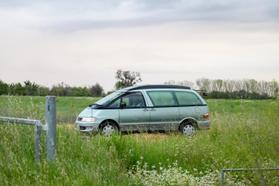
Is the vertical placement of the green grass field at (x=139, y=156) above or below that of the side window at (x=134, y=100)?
below

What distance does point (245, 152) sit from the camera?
383 inches

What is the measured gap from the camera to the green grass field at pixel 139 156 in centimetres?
948

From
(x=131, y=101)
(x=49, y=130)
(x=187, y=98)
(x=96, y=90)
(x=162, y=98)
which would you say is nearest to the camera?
(x=49, y=130)

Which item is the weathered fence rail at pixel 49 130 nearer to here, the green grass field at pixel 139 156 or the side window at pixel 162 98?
the green grass field at pixel 139 156

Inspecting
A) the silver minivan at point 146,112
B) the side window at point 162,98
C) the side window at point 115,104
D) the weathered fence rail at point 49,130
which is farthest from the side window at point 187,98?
the weathered fence rail at point 49,130

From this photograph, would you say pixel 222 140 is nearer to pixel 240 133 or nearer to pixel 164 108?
pixel 240 133

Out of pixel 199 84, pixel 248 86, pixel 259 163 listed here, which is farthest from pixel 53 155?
pixel 199 84

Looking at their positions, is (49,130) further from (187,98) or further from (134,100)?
(187,98)

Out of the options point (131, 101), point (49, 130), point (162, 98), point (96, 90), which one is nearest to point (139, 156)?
point (49, 130)

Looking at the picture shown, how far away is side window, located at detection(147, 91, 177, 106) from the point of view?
2108cm

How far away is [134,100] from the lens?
68.4 ft

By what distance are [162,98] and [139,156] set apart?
9.48 metres

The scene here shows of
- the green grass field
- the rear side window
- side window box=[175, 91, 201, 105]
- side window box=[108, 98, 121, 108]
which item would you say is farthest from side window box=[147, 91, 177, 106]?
the green grass field

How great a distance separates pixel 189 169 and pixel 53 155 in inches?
96.0
